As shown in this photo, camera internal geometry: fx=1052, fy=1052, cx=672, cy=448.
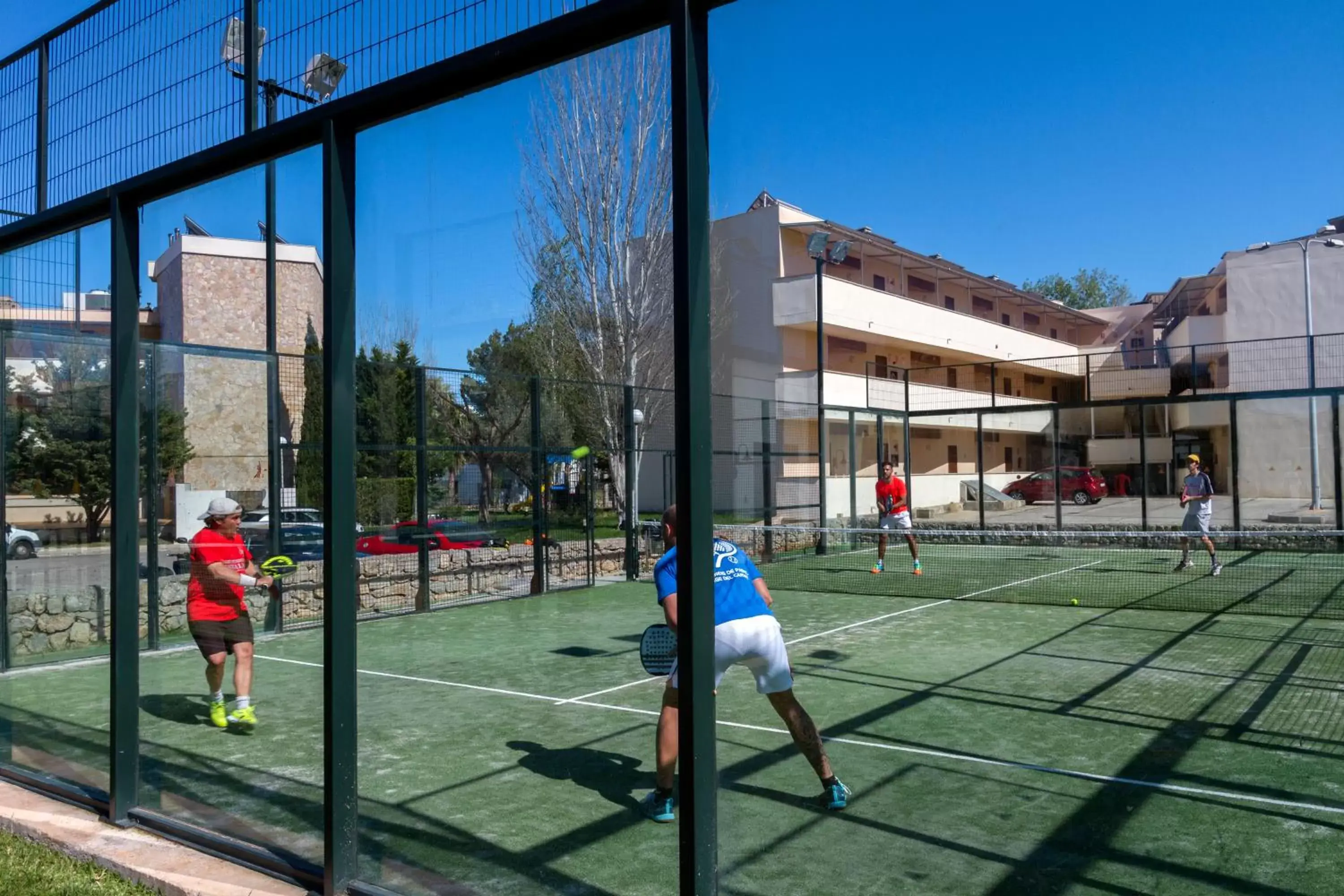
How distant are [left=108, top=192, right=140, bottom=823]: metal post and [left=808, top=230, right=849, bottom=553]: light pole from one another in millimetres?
4331

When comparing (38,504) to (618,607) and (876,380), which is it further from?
(876,380)

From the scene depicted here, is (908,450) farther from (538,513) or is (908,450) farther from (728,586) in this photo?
(728,586)

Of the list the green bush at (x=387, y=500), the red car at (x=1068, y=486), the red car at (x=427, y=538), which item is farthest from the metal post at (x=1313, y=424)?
the green bush at (x=387, y=500)

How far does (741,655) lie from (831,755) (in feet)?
5.01

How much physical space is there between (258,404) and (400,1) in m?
5.80

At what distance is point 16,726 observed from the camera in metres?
6.47

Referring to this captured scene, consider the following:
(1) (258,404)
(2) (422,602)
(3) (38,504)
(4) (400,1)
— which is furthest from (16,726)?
(4) (400,1)

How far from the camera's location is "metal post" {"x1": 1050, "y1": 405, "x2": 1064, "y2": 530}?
21.2 m

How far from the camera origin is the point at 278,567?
8.23 m

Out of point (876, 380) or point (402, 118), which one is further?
point (876, 380)

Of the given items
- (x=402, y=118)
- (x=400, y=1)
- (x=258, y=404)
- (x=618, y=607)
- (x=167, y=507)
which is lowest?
(x=618, y=607)

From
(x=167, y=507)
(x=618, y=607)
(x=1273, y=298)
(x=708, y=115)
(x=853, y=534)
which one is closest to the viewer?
(x=708, y=115)

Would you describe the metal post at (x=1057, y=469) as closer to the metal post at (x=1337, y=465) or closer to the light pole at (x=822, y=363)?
the metal post at (x=1337, y=465)

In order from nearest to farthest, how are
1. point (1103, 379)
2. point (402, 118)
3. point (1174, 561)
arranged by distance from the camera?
point (402, 118)
point (1174, 561)
point (1103, 379)
